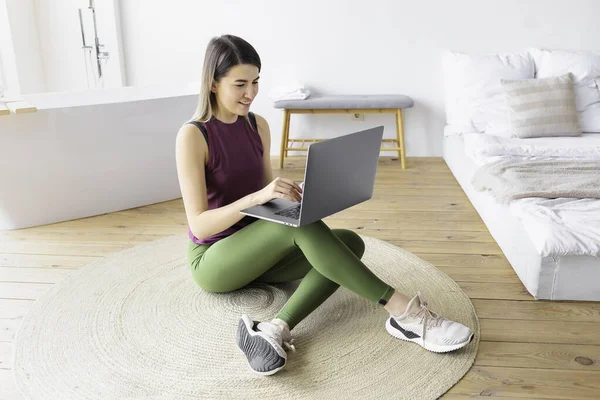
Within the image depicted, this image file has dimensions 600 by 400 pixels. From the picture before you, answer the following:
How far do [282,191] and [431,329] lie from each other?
25.8 inches

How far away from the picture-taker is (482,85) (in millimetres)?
3920

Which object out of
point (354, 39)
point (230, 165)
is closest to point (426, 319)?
point (230, 165)

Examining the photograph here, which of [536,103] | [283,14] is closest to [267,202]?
[536,103]

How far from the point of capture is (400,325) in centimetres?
192

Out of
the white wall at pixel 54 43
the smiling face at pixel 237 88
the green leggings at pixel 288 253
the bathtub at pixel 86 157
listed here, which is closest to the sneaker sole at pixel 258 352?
the green leggings at pixel 288 253

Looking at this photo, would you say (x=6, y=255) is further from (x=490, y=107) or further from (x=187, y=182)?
(x=490, y=107)

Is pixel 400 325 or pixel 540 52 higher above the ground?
pixel 540 52

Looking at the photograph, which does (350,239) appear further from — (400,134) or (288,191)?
(400,134)

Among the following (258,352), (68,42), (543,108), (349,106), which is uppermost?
(68,42)

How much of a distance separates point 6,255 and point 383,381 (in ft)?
6.24

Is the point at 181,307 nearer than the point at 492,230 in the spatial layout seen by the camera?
Yes

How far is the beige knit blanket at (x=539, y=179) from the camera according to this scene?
2.50m

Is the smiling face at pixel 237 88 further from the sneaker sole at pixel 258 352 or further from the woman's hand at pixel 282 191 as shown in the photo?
the sneaker sole at pixel 258 352

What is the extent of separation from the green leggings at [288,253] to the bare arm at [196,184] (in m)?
0.09
